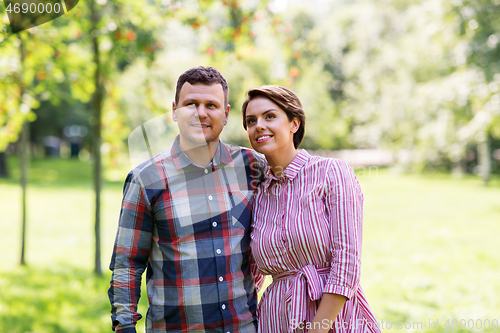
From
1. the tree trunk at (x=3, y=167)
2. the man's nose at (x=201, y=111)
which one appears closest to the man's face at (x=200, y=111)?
the man's nose at (x=201, y=111)

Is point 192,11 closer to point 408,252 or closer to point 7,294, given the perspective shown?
point 7,294

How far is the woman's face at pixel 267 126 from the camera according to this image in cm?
193

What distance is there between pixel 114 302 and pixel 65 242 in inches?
314

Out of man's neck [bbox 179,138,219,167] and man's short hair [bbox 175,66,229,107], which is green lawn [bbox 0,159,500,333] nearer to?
man's neck [bbox 179,138,219,167]

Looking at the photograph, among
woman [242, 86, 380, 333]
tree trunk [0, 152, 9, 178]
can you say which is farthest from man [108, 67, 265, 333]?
tree trunk [0, 152, 9, 178]

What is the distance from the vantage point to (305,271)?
183cm

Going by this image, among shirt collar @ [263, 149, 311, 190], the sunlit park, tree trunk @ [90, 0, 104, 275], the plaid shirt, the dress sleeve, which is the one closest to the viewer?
the dress sleeve

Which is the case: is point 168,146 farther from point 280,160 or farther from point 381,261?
point 381,261

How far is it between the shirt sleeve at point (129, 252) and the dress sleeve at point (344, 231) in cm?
87

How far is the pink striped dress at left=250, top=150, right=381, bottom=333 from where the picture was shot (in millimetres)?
1745

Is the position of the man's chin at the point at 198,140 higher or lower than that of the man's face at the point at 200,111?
lower

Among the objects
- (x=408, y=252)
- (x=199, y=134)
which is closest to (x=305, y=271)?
(x=199, y=134)

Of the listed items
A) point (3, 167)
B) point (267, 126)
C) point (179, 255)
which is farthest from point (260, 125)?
point (3, 167)

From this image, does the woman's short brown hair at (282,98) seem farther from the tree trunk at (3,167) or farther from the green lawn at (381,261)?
the tree trunk at (3,167)
